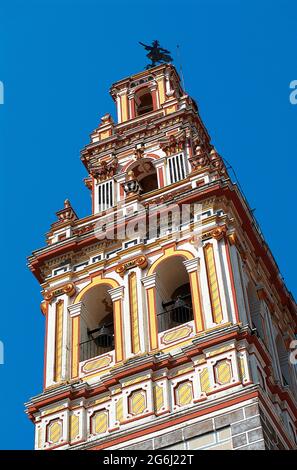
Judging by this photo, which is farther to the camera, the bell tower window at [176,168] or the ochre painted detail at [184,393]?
the bell tower window at [176,168]

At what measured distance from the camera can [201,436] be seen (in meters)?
24.4

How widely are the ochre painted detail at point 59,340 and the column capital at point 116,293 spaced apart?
1319mm

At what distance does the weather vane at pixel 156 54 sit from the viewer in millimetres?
42625

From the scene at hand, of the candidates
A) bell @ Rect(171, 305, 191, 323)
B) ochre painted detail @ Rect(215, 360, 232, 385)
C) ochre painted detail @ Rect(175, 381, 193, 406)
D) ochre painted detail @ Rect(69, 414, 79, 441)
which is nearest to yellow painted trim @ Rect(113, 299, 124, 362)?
bell @ Rect(171, 305, 191, 323)

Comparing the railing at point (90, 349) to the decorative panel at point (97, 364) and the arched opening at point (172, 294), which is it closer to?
the decorative panel at point (97, 364)

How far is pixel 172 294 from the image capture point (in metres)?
29.9

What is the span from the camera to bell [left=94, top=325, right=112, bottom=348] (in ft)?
95.9

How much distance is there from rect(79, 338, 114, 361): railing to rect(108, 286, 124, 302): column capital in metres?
1.13

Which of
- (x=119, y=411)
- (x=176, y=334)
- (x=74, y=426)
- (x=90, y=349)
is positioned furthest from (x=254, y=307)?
(x=74, y=426)

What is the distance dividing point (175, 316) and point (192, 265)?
125 cm

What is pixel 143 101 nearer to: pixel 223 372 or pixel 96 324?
pixel 96 324

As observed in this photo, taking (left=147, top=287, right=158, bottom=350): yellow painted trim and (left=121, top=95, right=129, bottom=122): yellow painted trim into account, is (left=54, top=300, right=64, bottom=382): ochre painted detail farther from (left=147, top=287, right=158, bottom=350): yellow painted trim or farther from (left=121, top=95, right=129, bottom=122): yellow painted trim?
(left=121, top=95, right=129, bottom=122): yellow painted trim

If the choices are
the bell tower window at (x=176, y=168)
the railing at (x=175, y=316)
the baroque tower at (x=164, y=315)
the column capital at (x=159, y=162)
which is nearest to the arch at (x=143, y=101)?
the baroque tower at (x=164, y=315)
